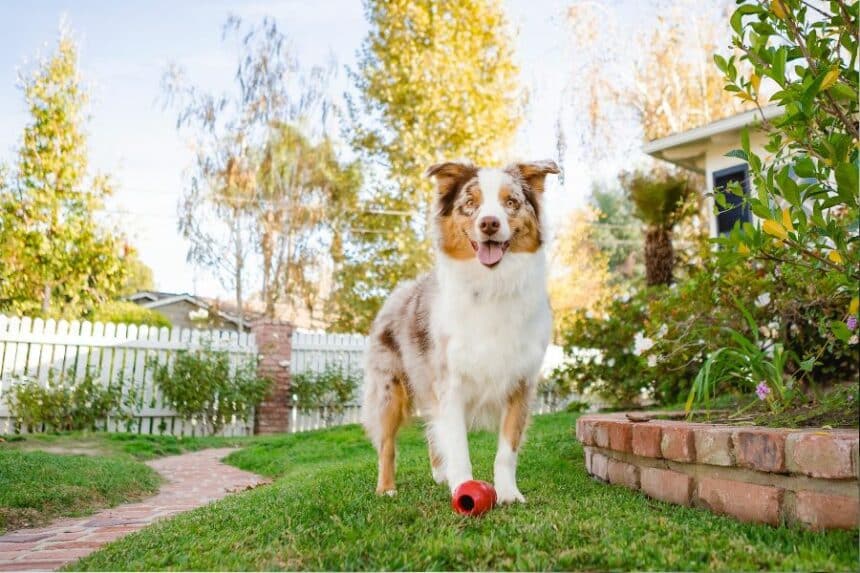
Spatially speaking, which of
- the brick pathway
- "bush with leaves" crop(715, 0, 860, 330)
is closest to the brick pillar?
the brick pathway

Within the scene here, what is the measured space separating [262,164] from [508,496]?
14.3 m

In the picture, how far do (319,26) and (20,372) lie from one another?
9927 millimetres

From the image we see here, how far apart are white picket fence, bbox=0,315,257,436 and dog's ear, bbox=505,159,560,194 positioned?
8.80m

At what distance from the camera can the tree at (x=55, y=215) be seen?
10719 mm

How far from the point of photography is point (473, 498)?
2947mm

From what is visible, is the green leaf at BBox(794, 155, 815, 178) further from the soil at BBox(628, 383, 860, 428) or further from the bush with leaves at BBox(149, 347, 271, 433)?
the bush with leaves at BBox(149, 347, 271, 433)

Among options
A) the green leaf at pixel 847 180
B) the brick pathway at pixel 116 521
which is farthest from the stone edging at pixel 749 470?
the brick pathway at pixel 116 521

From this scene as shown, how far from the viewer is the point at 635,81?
20.2 metres

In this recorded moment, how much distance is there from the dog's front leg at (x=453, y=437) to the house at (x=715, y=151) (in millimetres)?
8531

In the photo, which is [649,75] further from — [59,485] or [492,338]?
[59,485]

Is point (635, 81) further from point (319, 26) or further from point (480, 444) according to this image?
point (480, 444)

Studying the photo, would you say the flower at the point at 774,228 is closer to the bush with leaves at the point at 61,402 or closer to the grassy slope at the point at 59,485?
the grassy slope at the point at 59,485

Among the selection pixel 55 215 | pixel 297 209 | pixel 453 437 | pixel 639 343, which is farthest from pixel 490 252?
pixel 297 209

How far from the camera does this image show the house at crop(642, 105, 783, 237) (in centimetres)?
1088
